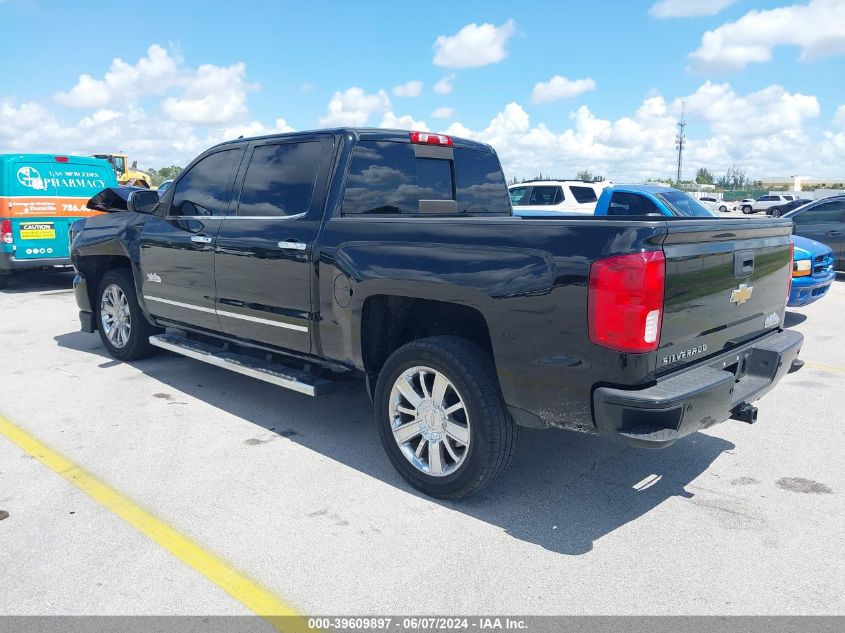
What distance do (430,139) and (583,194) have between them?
1081 centimetres

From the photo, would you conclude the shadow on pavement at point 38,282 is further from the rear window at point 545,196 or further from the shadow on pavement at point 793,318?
the shadow on pavement at point 793,318

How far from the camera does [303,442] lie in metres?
4.53

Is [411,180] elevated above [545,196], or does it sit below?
above

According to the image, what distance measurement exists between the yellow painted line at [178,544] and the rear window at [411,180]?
2065 millimetres

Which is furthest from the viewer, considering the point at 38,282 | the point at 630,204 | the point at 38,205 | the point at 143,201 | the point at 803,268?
the point at 38,282

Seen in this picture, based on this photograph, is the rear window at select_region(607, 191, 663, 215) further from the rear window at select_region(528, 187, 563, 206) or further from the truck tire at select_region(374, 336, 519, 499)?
the truck tire at select_region(374, 336, 519, 499)

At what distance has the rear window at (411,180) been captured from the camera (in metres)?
4.29

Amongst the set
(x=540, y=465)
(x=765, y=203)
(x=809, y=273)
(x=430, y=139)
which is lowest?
(x=765, y=203)

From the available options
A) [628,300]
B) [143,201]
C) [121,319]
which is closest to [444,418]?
[628,300]

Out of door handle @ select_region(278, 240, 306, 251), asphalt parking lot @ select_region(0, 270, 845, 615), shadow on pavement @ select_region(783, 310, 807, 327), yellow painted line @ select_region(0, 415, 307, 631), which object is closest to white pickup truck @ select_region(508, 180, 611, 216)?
shadow on pavement @ select_region(783, 310, 807, 327)

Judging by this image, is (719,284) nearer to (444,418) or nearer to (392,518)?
(444,418)

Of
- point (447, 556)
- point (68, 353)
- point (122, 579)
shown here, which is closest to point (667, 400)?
point (447, 556)

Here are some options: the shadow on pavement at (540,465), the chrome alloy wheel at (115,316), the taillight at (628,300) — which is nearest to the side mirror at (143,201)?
the chrome alloy wheel at (115,316)

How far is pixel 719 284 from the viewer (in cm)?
329
